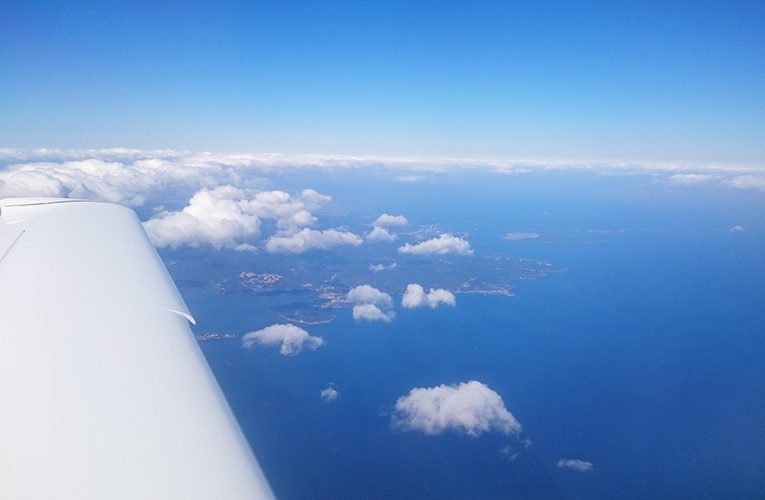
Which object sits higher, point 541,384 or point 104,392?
point 104,392

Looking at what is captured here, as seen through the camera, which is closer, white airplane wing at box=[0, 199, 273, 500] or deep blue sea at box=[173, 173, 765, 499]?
white airplane wing at box=[0, 199, 273, 500]

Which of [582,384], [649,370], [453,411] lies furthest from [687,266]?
[453,411]

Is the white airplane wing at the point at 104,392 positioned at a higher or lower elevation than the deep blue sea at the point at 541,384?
higher

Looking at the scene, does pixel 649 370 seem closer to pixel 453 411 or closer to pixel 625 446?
pixel 625 446

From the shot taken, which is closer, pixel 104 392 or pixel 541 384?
pixel 104 392

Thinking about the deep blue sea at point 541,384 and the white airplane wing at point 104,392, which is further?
the deep blue sea at point 541,384
